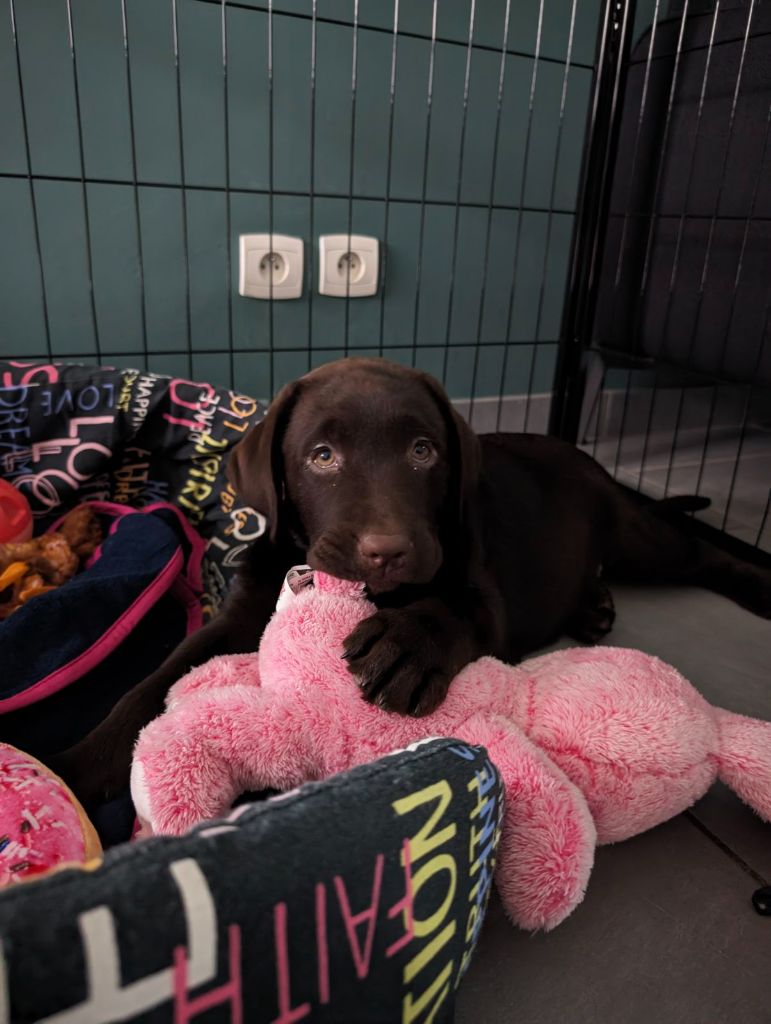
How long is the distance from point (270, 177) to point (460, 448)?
4.66 feet

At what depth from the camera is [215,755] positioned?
2.85ft

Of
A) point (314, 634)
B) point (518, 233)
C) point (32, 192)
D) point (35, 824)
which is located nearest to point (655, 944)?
point (314, 634)

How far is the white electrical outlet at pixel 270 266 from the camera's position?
2.42 m

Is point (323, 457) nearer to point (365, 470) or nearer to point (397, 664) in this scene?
point (365, 470)

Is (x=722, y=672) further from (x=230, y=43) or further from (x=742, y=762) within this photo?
(x=230, y=43)

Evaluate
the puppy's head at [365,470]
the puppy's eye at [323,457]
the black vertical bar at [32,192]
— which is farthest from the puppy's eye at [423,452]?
the black vertical bar at [32,192]

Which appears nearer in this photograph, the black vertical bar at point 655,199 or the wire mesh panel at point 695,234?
the wire mesh panel at point 695,234

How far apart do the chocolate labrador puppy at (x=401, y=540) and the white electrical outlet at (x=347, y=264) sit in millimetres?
1022

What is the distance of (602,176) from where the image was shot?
7.89ft

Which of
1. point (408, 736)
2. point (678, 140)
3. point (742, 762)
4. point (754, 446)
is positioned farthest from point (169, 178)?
point (754, 446)

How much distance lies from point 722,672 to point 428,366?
5.19ft

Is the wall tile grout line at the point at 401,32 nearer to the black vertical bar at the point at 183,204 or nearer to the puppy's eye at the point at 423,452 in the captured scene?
the black vertical bar at the point at 183,204

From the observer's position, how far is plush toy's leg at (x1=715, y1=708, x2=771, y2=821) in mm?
1007

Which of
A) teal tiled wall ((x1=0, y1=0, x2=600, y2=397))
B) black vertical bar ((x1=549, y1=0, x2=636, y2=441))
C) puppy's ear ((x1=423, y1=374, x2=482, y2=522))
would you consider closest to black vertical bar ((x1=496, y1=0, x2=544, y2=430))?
teal tiled wall ((x1=0, y1=0, x2=600, y2=397))
